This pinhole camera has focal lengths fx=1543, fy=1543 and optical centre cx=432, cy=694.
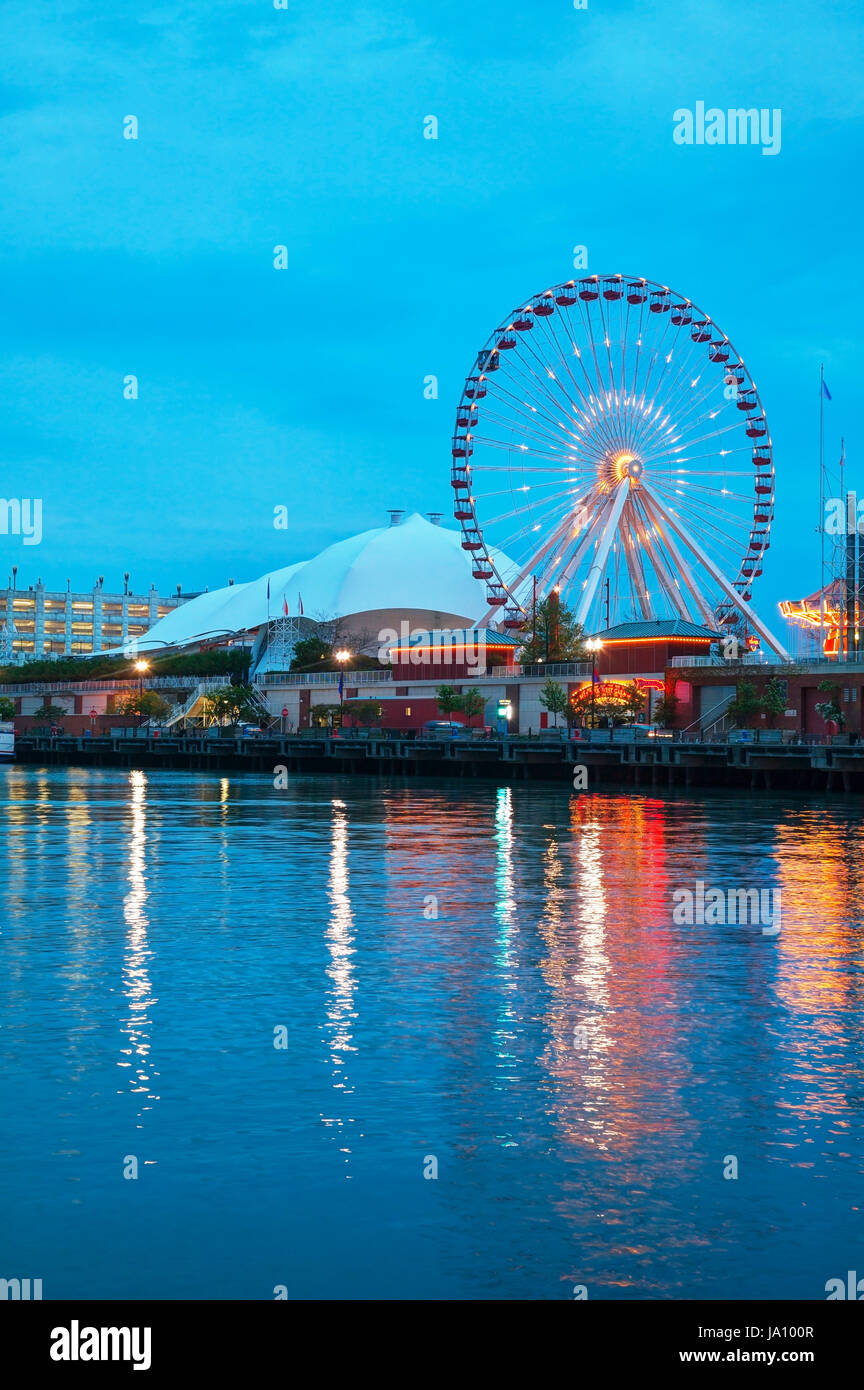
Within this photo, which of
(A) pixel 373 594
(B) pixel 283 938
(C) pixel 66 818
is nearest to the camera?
(B) pixel 283 938

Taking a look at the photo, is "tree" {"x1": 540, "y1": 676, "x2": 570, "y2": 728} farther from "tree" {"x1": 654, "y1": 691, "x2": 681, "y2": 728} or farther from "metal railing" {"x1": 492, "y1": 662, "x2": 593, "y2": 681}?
"tree" {"x1": 654, "y1": 691, "x2": 681, "y2": 728}

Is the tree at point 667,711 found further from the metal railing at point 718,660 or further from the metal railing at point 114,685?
the metal railing at point 114,685

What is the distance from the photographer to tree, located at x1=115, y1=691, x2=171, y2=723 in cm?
14762

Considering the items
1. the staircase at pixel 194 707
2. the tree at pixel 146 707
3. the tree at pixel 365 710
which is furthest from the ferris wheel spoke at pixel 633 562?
the tree at pixel 146 707

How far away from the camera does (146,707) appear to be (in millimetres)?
147250

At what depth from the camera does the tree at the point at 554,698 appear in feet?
331

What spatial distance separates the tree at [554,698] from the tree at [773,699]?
588 inches

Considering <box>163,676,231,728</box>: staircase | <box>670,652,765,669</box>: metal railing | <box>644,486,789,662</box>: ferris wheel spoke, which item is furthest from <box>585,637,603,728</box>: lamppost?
<box>163,676,231,728</box>: staircase

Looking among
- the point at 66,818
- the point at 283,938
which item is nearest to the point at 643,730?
the point at 66,818

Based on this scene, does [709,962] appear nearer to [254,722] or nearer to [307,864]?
[307,864]

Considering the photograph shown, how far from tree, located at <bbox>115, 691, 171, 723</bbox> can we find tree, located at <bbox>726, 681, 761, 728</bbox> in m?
71.4

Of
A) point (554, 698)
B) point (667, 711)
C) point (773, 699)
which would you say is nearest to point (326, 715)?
point (554, 698)

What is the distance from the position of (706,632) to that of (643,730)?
14.3 metres

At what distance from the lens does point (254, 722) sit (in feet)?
443
